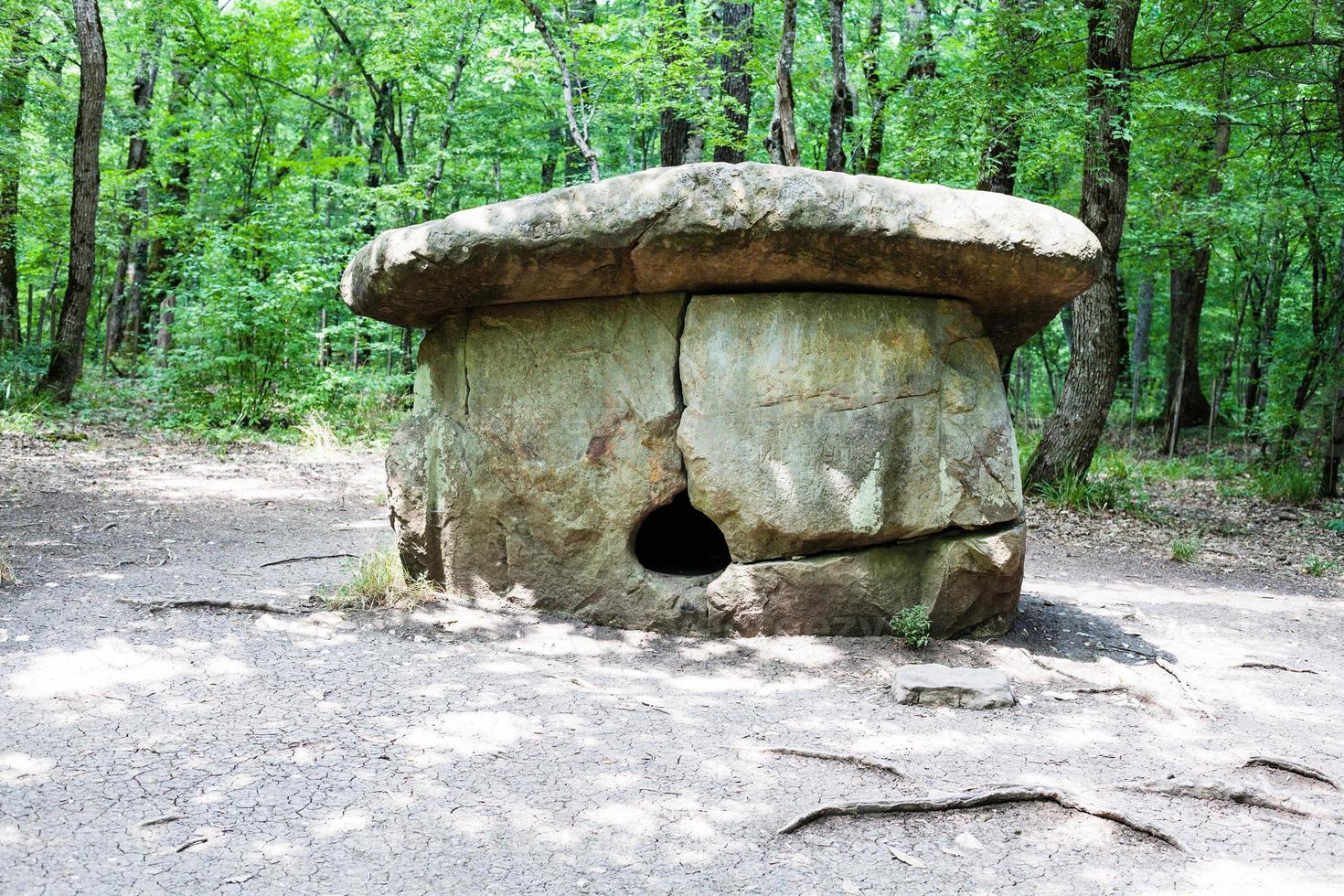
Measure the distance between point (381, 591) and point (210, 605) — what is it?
877 mm

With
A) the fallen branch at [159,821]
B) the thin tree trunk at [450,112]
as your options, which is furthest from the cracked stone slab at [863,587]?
the thin tree trunk at [450,112]

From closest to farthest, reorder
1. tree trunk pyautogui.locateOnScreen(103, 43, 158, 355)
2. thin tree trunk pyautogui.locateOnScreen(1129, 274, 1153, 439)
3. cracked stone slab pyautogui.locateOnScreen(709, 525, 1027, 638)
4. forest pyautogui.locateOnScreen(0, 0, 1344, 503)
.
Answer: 1. cracked stone slab pyautogui.locateOnScreen(709, 525, 1027, 638)
2. forest pyautogui.locateOnScreen(0, 0, 1344, 503)
3. tree trunk pyautogui.locateOnScreen(103, 43, 158, 355)
4. thin tree trunk pyautogui.locateOnScreen(1129, 274, 1153, 439)

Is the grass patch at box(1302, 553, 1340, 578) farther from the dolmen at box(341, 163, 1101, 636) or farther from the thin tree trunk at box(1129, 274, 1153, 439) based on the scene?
the thin tree trunk at box(1129, 274, 1153, 439)

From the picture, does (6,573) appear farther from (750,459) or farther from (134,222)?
(134,222)

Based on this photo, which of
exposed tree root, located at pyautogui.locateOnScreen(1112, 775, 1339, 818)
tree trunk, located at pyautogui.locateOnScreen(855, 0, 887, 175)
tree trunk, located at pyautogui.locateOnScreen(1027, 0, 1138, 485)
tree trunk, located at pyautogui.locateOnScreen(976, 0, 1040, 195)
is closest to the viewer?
exposed tree root, located at pyautogui.locateOnScreen(1112, 775, 1339, 818)

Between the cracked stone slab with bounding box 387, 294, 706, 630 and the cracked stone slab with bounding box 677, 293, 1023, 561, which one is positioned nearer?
the cracked stone slab with bounding box 677, 293, 1023, 561

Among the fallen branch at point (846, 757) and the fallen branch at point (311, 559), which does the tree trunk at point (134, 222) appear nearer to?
the fallen branch at point (311, 559)

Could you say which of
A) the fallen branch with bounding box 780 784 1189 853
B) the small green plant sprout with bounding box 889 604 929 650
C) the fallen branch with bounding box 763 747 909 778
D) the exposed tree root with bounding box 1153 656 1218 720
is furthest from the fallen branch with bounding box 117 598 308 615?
the exposed tree root with bounding box 1153 656 1218 720

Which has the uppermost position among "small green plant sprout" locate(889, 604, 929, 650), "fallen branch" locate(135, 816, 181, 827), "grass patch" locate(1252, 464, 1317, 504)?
"grass patch" locate(1252, 464, 1317, 504)

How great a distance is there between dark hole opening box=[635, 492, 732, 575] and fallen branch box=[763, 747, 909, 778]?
8.60ft

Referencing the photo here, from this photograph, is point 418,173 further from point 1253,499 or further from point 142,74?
point 1253,499

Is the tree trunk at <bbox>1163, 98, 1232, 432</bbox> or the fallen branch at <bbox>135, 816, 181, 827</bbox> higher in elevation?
the tree trunk at <bbox>1163, 98, 1232, 432</bbox>

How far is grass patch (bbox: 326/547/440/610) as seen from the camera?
5.36 m

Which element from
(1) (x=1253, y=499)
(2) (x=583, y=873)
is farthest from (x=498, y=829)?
(1) (x=1253, y=499)
